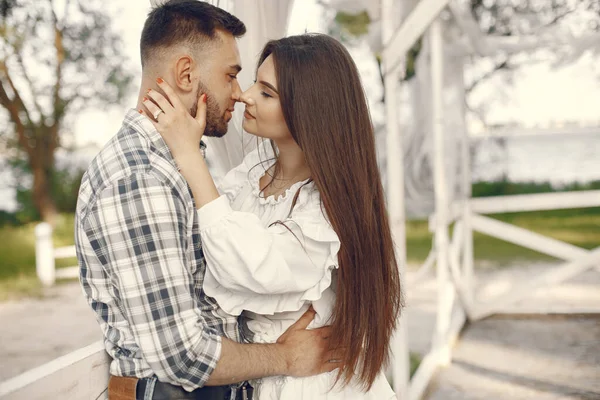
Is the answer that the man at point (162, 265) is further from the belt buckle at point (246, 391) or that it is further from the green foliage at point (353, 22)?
the green foliage at point (353, 22)

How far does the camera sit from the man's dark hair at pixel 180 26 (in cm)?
153

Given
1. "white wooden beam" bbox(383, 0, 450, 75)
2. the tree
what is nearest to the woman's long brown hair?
"white wooden beam" bbox(383, 0, 450, 75)

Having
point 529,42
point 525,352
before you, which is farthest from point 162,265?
point 529,42

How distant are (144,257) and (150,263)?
15 millimetres

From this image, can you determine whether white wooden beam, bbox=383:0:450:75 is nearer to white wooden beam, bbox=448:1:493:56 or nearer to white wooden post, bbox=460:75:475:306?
white wooden beam, bbox=448:1:493:56

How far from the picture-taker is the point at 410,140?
4.89 meters

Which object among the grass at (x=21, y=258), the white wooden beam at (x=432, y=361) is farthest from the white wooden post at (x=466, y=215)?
the grass at (x=21, y=258)

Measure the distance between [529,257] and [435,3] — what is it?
268 inches

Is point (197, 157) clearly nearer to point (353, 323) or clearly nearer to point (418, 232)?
point (353, 323)

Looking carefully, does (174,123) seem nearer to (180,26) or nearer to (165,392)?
(180,26)

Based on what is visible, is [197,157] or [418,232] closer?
[197,157]

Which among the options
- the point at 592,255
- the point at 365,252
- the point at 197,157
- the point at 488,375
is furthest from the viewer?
the point at 592,255

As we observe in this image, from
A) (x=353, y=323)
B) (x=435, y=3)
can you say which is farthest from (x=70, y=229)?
(x=353, y=323)

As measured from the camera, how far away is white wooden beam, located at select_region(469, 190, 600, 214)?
4.91 metres
